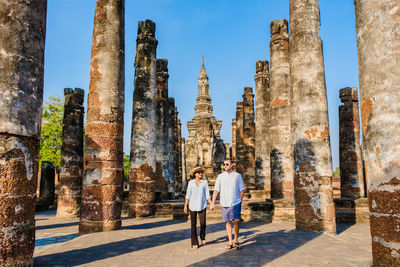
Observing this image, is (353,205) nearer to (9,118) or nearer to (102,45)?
(102,45)

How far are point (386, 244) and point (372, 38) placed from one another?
7.50ft

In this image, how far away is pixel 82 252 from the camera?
5.30 m

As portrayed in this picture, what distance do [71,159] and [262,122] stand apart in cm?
956

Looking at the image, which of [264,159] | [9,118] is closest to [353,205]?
[264,159]

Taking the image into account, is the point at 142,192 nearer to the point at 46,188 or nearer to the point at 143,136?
the point at 143,136

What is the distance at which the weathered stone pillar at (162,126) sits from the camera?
15.7 m

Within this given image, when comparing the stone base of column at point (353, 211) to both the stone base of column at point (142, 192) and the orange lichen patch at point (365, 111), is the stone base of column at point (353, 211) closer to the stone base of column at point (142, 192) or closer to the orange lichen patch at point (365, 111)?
the stone base of column at point (142, 192)

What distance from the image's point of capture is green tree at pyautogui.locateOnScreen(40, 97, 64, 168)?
26.9 m

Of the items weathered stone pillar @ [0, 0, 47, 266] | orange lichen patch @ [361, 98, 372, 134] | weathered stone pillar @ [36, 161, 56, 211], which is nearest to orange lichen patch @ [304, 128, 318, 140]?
orange lichen patch @ [361, 98, 372, 134]

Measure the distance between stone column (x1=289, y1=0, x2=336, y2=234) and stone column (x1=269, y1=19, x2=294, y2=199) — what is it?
11.5 ft

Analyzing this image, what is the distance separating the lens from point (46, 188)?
1534cm

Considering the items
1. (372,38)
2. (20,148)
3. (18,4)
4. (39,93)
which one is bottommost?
(20,148)

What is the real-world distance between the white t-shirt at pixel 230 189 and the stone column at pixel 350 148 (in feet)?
39.6

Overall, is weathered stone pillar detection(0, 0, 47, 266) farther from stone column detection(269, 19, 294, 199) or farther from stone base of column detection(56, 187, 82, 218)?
stone column detection(269, 19, 294, 199)
